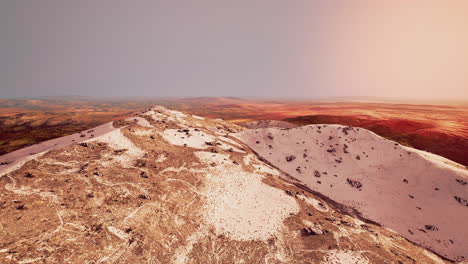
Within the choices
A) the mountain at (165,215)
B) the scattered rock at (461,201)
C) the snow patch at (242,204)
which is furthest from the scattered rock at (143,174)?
the scattered rock at (461,201)

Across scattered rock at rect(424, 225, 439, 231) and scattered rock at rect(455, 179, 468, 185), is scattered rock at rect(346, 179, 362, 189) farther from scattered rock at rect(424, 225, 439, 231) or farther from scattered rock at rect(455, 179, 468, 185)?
scattered rock at rect(455, 179, 468, 185)

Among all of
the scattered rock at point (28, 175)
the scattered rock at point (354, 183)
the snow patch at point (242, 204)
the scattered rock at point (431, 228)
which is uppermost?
the scattered rock at point (28, 175)

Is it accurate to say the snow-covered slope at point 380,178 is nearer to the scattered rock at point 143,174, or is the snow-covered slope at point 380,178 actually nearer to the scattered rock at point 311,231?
the scattered rock at point 311,231

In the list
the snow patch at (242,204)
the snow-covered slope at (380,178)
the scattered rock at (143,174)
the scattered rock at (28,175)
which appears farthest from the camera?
the snow-covered slope at (380,178)

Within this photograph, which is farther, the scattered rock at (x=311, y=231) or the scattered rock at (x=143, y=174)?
the scattered rock at (x=143, y=174)

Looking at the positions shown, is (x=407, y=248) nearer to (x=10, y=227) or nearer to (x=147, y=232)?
(x=147, y=232)

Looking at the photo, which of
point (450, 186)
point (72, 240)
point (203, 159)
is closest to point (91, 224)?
point (72, 240)

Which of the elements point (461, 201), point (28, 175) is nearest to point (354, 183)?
point (461, 201)
